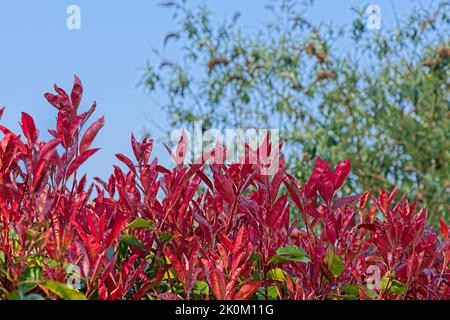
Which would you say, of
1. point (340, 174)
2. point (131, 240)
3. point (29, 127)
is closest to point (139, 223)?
point (131, 240)

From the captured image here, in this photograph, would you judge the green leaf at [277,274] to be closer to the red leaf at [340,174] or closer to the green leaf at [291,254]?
the green leaf at [291,254]

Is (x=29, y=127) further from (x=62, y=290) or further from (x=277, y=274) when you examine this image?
(x=277, y=274)

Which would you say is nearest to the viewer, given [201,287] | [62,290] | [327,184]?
[62,290]

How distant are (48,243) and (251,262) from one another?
0.35m

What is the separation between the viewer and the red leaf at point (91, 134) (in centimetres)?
121

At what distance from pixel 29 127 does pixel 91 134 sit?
0.10m

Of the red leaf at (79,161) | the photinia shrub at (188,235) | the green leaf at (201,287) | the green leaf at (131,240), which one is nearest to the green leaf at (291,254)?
the photinia shrub at (188,235)

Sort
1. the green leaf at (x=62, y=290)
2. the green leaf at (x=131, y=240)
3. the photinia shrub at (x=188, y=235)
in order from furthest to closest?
the green leaf at (x=131, y=240)
the photinia shrub at (x=188, y=235)
the green leaf at (x=62, y=290)

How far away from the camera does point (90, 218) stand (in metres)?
1.12

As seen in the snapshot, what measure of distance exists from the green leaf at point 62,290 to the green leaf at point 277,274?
0.36m

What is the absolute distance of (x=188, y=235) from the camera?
50.5 inches

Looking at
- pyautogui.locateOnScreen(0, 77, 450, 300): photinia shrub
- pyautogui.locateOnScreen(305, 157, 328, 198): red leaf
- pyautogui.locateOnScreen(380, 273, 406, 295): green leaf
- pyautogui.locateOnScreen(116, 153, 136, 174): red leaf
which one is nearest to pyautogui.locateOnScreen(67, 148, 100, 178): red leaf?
pyautogui.locateOnScreen(0, 77, 450, 300): photinia shrub

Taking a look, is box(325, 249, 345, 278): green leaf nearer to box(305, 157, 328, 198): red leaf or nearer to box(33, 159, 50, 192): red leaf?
box(305, 157, 328, 198): red leaf
